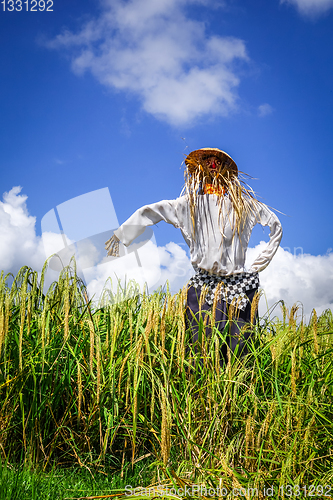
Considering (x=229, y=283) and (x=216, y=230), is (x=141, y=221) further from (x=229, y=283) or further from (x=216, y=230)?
(x=229, y=283)

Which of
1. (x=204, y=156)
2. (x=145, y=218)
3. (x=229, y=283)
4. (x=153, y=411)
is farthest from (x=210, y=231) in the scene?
(x=153, y=411)

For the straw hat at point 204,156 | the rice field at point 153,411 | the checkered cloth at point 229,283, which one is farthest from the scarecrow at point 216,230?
the rice field at point 153,411

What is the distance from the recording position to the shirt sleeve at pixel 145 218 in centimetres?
293

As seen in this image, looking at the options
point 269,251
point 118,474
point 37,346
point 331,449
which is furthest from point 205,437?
point 269,251

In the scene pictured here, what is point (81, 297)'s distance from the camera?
8.63 ft

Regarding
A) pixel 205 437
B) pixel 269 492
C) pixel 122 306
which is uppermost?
pixel 122 306

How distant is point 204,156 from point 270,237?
3.13 feet

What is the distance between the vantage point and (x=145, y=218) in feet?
9.69

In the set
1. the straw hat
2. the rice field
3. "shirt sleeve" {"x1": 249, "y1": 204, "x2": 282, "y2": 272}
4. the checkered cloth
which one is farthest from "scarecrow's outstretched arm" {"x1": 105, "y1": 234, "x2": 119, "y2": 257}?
"shirt sleeve" {"x1": 249, "y1": 204, "x2": 282, "y2": 272}

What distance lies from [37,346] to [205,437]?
1.09 meters

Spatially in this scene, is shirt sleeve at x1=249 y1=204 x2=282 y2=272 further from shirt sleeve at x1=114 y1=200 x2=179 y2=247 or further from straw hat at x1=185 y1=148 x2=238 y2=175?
shirt sleeve at x1=114 y1=200 x2=179 y2=247

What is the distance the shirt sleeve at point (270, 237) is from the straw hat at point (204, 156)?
0.48 m

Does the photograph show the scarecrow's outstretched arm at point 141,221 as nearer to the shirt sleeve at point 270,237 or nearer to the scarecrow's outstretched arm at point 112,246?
the scarecrow's outstretched arm at point 112,246

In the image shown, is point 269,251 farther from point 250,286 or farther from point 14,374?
point 14,374
